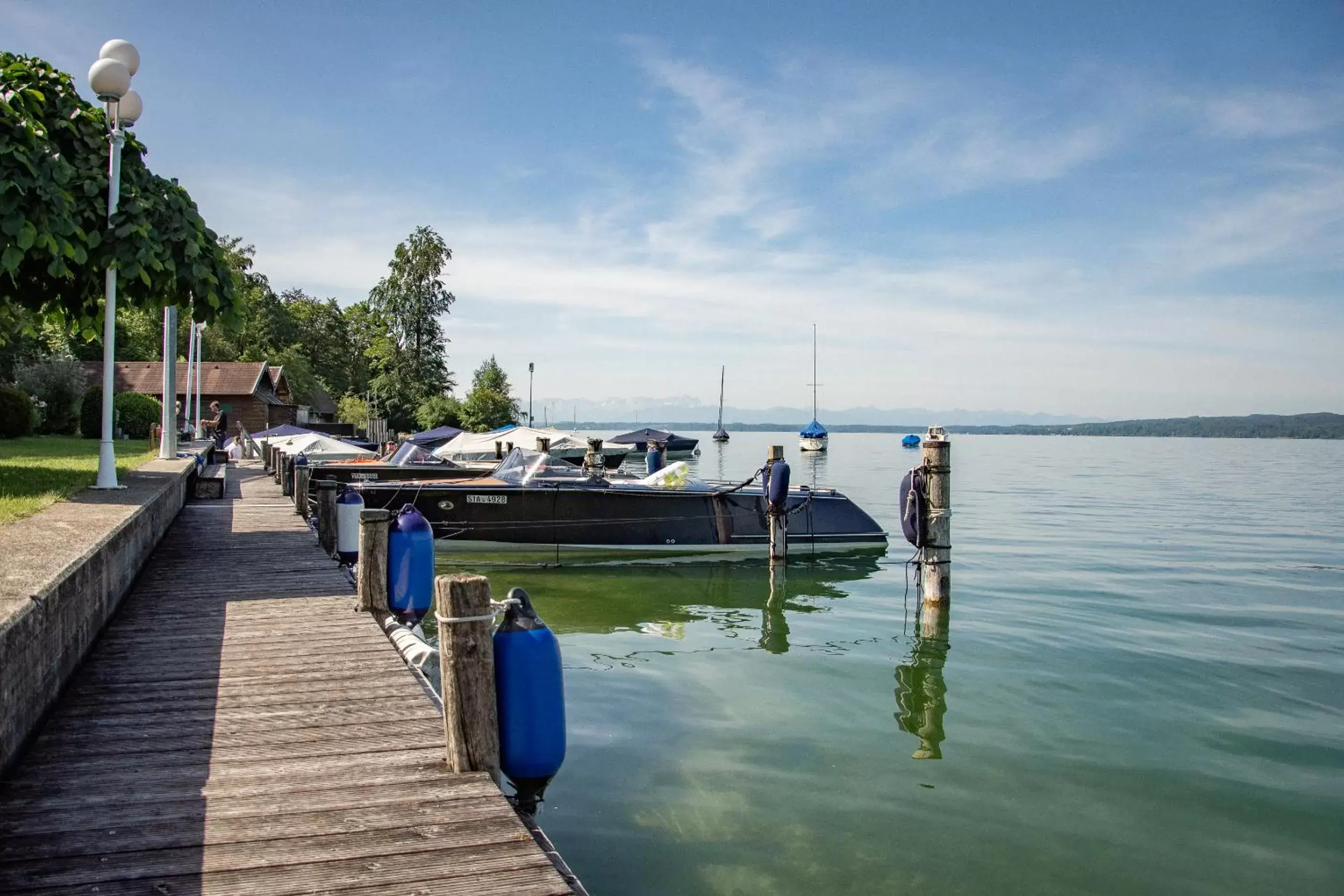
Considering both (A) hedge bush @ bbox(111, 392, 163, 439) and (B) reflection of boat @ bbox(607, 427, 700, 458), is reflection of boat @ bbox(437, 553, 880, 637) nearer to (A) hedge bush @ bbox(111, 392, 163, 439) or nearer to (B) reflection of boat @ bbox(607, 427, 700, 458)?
(A) hedge bush @ bbox(111, 392, 163, 439)

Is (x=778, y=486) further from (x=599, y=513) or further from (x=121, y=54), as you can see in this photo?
(x=121, y=54)

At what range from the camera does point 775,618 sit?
1338 cm

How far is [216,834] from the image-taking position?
357 centimetres

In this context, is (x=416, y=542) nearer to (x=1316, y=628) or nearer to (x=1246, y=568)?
(x=1316, y=628)

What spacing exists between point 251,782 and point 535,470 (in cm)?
1417

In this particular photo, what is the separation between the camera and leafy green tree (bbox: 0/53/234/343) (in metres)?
9.41

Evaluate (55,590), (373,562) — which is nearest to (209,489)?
(373,562)

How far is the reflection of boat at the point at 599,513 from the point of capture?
17531mm

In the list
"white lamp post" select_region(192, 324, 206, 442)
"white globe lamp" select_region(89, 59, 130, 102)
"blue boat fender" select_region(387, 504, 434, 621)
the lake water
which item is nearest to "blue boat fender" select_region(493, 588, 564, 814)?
the lake water

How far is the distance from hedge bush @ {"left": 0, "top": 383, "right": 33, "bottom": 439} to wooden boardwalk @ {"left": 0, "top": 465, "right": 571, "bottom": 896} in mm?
→ 22384

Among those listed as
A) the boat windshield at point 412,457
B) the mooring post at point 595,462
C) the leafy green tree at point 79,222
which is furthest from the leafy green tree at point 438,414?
the leafy green tree at point 79,222

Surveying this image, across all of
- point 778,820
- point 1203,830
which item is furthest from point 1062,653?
point 778,820

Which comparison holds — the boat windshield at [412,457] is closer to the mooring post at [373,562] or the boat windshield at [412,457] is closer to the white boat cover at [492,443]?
the white boat cover at [492,443]

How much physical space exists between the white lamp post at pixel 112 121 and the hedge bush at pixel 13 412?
57.0 ft
